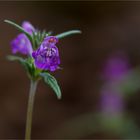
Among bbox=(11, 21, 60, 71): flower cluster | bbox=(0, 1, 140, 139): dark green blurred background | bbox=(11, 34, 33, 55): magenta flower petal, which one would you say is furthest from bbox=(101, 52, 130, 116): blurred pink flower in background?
bbox=(11, 21, 60, 71): flower cluster

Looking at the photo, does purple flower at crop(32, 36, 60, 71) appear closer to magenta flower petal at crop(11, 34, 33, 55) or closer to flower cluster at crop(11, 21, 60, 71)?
flower cluster at crop(11, 21, 60, 71)

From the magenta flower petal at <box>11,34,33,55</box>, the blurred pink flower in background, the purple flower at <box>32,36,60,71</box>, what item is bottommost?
the blurred pink flower in background

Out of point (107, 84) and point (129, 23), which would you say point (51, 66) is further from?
point (129, 23)

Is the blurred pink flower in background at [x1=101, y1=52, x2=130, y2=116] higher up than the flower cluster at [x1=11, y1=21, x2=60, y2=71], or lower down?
lower down

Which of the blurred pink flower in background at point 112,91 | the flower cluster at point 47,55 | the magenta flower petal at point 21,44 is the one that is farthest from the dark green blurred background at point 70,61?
the flower cluster at point 47,55

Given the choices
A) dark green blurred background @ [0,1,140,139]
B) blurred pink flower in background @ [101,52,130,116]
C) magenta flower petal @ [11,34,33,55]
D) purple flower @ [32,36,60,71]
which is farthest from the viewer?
dark green blurred background @ [0,1,140,139]

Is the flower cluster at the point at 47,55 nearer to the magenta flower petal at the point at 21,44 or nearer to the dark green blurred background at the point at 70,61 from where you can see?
the magenta flower petal at the point at 21,44

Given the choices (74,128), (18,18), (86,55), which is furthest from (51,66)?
(18,18)

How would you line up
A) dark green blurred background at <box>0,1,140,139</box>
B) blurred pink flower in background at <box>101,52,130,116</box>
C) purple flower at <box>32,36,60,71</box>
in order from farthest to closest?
dark green blurred background at <box>0,1,140,139</box> < blurred pink flower in background at <box>101,52,130,116</box> < purple flower at <box>32,36,60,71</box>
